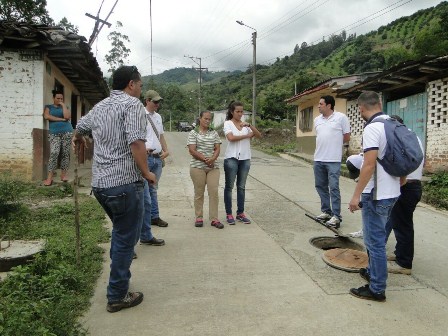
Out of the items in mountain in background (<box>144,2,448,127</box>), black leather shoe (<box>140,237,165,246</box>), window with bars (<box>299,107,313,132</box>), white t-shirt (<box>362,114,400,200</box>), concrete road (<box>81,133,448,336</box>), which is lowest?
concrete road (<box>81,133,448,336</box>)

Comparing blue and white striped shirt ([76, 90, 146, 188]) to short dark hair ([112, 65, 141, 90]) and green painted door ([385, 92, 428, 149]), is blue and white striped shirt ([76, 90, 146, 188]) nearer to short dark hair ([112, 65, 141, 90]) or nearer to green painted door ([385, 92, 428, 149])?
short dark hair ([112, 65, 141, 90])

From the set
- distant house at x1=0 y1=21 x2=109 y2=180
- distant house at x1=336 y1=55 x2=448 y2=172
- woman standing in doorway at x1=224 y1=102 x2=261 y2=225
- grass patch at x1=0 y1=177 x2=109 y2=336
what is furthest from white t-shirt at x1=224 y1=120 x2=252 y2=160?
distant house at x1=336 y1=55 x2=448 y2=172

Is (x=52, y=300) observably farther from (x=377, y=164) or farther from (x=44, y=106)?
(x=44, y=106)

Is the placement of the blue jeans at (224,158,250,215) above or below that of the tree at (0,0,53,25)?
below

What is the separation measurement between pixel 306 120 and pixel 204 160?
16140mm

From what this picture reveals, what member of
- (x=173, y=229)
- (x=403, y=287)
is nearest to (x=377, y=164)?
(x=403, y=287)

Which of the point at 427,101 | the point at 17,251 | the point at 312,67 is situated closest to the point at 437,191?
the point at 427,101

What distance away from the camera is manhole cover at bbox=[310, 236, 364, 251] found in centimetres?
491

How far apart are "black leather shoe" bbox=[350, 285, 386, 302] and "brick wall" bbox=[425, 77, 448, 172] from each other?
7.44m

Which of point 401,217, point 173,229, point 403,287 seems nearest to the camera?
point 403,287

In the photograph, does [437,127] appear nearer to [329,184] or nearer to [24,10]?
[329,184]

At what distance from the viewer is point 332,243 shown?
5000mm

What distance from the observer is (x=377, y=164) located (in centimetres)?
323

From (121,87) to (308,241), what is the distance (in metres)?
3.05
